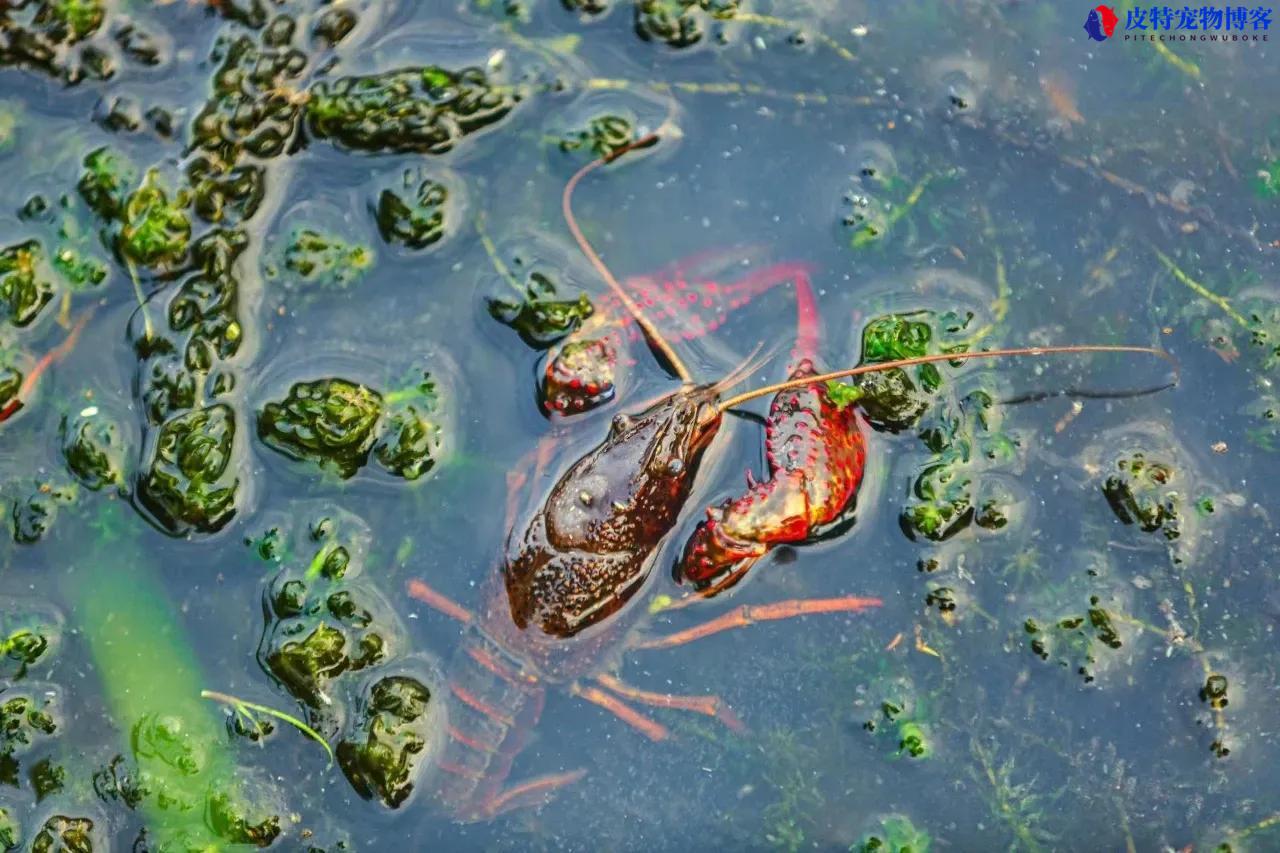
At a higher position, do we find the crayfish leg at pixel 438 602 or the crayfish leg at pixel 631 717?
the crayfish leg at pixel 438 602

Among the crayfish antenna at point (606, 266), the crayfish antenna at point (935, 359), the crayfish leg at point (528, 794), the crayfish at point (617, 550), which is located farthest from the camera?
the crayfish antenna at point (606, 266)

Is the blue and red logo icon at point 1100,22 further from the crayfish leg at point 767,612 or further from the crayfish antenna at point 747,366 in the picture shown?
the crayfish leg at point 767,612

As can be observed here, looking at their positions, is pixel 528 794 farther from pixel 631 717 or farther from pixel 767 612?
pixel 767 612

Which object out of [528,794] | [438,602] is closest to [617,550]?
[438,602]

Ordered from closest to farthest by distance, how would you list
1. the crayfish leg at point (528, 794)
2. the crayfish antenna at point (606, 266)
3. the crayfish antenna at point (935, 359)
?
the crayfish antenna at point (935, 359) → the crayfish leg at point (528, 794) → the crayfish antenna at point (606, 266)

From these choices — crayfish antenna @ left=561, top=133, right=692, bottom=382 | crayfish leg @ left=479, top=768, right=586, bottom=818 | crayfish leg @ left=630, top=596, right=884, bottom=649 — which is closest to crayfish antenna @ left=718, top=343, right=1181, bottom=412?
crayfish antenna @ left=561, top=133, right=692, bottom=382

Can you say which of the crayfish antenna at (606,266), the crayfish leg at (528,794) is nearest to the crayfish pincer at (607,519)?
the crayfish antenna at (606,266)

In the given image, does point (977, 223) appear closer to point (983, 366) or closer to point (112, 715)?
point (983, 366)

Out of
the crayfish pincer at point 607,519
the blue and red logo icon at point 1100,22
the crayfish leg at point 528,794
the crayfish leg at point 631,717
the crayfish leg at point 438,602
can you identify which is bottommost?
the crayfish leg at point 528,794
